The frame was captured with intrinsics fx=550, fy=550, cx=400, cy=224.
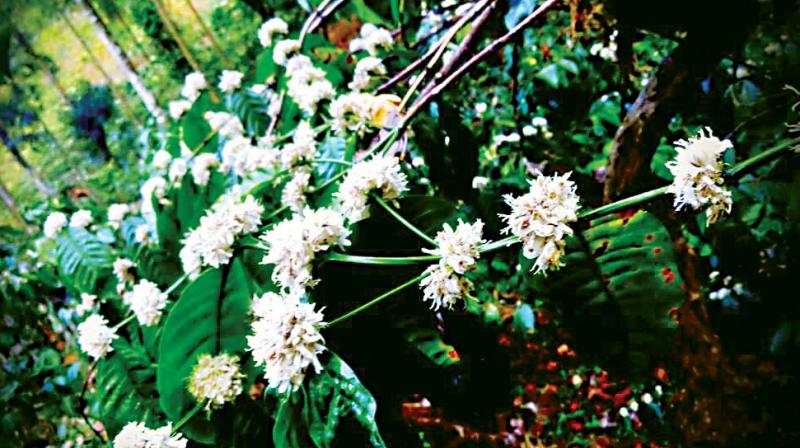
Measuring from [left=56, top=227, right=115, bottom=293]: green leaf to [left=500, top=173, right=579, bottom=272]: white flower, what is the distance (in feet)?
3.34

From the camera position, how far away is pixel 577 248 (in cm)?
43

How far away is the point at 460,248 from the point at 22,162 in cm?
723

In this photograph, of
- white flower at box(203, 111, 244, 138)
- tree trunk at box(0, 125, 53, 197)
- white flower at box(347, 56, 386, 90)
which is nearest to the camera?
white flower at box(347, 56, 386, 90)

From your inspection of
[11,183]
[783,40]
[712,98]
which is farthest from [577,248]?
[11,183]

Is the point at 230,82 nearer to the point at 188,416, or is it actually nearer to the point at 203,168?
the point at 203,168

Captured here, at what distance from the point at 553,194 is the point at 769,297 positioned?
0.75 meters

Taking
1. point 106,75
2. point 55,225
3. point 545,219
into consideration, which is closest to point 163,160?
point 55,225

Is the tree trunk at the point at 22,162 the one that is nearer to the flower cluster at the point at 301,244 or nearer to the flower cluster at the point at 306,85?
the flower cluster at the point at 306,85

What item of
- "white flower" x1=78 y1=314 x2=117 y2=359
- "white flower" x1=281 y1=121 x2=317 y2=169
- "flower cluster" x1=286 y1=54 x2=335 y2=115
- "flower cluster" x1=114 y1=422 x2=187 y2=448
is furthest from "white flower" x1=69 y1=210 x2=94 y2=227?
"flower cluster" x1=114 y1=422 x2=187 y2=448

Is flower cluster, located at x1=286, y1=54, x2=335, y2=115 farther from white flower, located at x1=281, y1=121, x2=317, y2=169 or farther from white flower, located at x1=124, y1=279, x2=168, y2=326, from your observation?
white flower, located at x1=124, y1=279, x2=168, y2=326

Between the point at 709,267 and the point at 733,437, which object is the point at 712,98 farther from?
the point at 733,437

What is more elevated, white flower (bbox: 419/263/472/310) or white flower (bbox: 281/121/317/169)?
white flower (bbox: 281/121/317/169)

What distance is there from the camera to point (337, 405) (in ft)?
1.26

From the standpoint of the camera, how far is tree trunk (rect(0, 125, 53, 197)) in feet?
20.3
